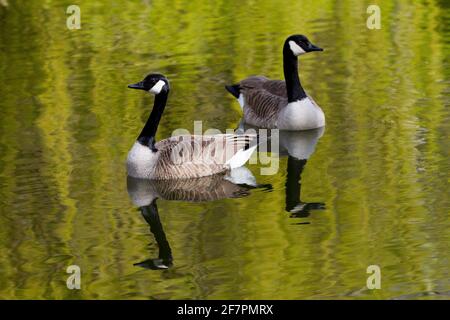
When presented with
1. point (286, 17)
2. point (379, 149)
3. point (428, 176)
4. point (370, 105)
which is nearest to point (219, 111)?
point (370, 105)

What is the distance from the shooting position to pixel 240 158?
44.8ft

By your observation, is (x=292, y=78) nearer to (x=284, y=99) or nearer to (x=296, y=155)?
(x=284, y=99)

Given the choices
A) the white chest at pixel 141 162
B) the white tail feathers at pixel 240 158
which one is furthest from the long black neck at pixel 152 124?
the white tail feathers at pixel 240 158

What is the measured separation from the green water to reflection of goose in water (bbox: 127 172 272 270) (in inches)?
4.8

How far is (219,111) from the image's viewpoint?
16.2 meters

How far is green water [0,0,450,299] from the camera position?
10320mm

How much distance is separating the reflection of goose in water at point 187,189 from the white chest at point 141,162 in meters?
0.08

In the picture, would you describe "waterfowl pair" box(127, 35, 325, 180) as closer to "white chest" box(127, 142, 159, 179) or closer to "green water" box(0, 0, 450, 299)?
"white chest" box(127, 142, 159, 179)

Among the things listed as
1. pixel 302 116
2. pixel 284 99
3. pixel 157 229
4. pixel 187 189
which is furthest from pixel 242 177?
pixel 284 99

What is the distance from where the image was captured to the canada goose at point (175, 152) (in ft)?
43.5

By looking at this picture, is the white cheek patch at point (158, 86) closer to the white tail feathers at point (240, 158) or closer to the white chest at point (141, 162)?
the white chest at point (141, 162)

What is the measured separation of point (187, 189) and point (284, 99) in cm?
351

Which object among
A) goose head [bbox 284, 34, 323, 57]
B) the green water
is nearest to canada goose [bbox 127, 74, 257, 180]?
the green water

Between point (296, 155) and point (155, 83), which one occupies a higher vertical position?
point (155, 83)
